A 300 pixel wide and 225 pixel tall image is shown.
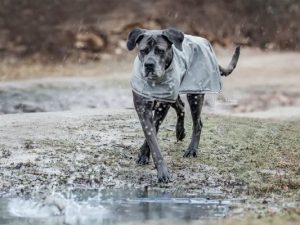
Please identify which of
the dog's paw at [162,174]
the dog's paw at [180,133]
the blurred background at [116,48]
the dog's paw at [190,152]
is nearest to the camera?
the dog's paw at [162,174]

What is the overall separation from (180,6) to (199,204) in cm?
1699

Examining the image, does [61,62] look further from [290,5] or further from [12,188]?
[12,188]

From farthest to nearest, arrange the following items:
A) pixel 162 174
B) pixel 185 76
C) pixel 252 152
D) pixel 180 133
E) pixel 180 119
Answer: pixel 180 133
pixel 180 119
pixel 252 152
pixel 185 76
pixel 162 174

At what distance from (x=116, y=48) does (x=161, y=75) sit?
522 inches

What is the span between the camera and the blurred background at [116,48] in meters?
16.6

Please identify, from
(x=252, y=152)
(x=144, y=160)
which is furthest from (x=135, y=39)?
(x=252, y=152)

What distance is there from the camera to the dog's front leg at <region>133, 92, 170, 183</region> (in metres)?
8.49

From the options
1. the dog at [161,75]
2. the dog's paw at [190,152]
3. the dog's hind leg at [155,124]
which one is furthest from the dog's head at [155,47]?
the dog's paw at [190,152]

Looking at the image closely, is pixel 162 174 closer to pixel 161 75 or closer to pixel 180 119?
pixel 161 75

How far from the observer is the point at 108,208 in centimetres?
736

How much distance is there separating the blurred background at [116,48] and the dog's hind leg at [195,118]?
17.7 ft

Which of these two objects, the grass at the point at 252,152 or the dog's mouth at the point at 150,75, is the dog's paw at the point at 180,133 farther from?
the dog's mouth at the point at 150,75

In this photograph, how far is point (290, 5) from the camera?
25.8m

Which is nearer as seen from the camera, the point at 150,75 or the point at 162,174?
the point at 162,174
